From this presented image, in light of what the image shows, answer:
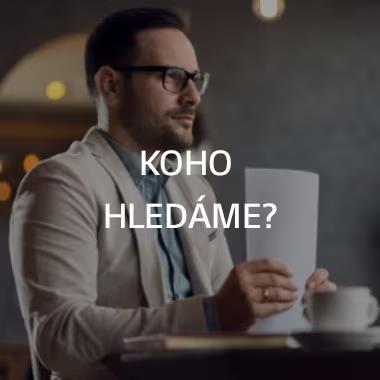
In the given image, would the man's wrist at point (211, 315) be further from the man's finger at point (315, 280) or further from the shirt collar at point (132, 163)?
the shirt collar at point (132, 163)

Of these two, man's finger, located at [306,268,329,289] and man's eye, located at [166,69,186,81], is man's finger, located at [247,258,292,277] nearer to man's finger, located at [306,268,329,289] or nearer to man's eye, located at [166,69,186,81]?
man's finger, located at [306,268,329,289]

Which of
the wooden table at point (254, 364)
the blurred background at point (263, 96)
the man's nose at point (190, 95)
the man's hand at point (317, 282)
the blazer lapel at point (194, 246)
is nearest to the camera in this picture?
the wooden table at point (254, 364)

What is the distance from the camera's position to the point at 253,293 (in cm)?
102

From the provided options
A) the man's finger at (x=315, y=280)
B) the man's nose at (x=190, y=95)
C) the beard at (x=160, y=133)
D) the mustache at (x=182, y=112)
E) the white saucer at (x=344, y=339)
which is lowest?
the white saucer at (x=344, y=339)

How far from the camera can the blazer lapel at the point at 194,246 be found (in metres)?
1.37

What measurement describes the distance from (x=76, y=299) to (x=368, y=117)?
2.92 m

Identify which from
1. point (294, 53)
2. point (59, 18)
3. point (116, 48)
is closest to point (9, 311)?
point (59, 18)

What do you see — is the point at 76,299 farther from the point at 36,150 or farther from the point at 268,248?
the point at 36,150

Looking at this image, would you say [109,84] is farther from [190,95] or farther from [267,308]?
[267,308]

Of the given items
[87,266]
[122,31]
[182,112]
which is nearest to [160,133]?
[182,112]

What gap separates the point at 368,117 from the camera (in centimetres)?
396

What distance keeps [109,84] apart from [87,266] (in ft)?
1.48

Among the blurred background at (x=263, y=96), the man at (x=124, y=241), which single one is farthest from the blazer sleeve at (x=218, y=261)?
the blurred background at (x=263, y=96)

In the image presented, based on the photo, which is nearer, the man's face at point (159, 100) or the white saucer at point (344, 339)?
the white saucer at point (344, 339)
